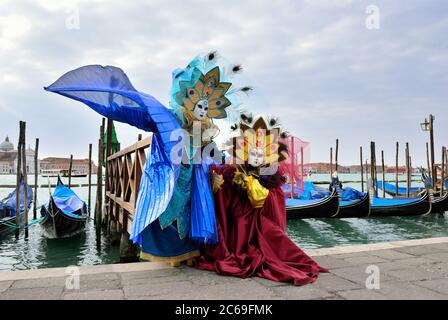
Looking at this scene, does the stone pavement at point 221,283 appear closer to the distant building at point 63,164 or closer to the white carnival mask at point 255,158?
the white carnival mask at point 255,158

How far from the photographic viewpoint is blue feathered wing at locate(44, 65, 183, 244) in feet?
8.13

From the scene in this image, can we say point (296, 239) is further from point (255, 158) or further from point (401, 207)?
point (255, 158)

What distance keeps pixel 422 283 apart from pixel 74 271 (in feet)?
7.82

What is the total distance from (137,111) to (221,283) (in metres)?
1.33

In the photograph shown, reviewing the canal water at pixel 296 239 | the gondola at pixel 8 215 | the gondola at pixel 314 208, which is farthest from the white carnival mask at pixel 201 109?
the gondola at pixel 314 208

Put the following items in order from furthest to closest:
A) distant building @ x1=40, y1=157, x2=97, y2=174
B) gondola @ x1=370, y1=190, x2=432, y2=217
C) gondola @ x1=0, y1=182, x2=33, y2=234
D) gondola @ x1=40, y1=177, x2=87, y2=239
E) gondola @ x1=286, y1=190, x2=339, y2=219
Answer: distant building @ x1=40, y1=157, x2=97, y2=174 < gondola @ x1=370, y1=190, x2=432, y2=217 < gondola @ x1=286, y1=190, x2=339, y2=219 < gondola @ x1=40, y1=177, x2=87, y2=239 < gondola @ x1=0, y1=182, x2=33, y2=234

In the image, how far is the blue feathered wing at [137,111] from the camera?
8.13 feet

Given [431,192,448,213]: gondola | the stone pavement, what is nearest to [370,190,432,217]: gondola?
[431,192,448,213]: gondola

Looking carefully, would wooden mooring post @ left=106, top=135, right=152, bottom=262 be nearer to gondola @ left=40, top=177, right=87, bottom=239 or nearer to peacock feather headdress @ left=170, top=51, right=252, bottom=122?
peacock feather headdress @ left=170, top=51, right=252, bottom=122

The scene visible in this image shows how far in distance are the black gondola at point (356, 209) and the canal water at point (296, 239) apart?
289 mm

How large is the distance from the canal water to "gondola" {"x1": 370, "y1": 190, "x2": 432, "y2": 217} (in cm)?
23

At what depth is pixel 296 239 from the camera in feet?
32.2

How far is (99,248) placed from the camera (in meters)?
7.84

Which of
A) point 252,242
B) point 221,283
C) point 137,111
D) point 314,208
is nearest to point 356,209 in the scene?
point 314,208
